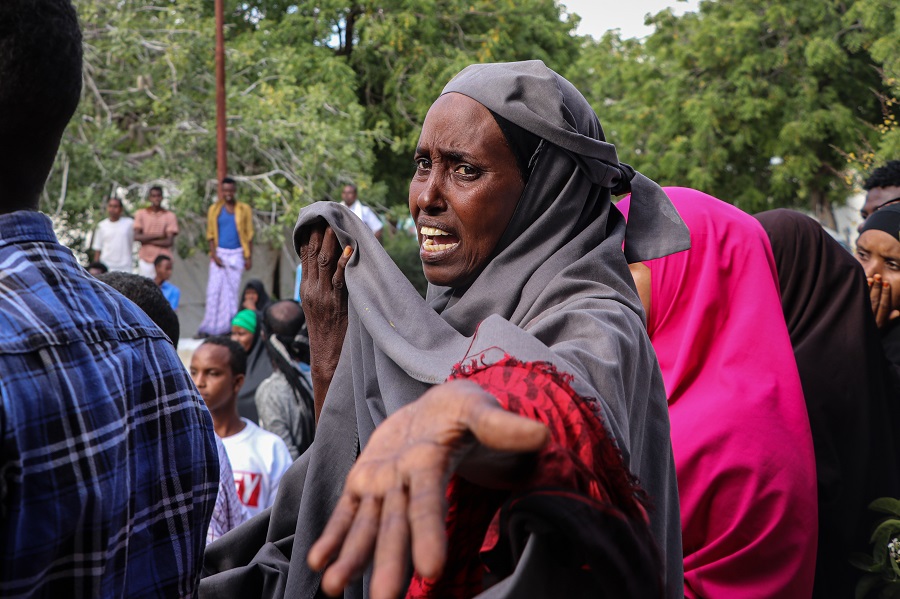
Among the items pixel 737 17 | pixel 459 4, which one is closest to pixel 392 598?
pixel 737 17

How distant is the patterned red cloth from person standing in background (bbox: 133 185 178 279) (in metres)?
14.9

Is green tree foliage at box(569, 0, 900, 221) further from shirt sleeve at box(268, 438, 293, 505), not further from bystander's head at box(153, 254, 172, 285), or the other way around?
shirt sleeve at box(268, 438, 293, 505)

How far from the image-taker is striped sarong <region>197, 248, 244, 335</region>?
642 inches

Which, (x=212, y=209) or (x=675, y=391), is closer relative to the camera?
(x=675, y=391)

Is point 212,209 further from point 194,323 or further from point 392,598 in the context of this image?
point 392,598

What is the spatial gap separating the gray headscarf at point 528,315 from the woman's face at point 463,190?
0.12 feet

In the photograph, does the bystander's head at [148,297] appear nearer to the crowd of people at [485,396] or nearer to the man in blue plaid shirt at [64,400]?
the crowd of people at [485,396]

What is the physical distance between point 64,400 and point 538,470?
0.72 meters

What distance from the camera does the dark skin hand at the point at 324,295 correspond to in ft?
8.36

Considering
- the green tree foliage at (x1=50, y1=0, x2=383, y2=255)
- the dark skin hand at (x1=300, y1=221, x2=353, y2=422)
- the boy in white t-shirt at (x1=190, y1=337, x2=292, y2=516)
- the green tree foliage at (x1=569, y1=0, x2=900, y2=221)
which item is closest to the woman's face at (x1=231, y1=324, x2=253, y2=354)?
the boy in white t-shirt at (x1=190, y1=337, x2=292, y2=516)

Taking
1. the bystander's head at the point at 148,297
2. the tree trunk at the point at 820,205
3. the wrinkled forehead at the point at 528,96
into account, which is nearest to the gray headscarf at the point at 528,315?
the wrinkled forehead at the point at 528,96

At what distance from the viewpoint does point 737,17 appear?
19.6m

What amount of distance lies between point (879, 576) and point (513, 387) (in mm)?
2368

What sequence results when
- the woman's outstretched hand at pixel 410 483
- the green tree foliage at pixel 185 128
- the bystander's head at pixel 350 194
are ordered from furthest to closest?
the green tree foliage at pixel 185 128 < the bystander's head at pixel 350 194 < the woman's outstretched hand at pixel 410 483
